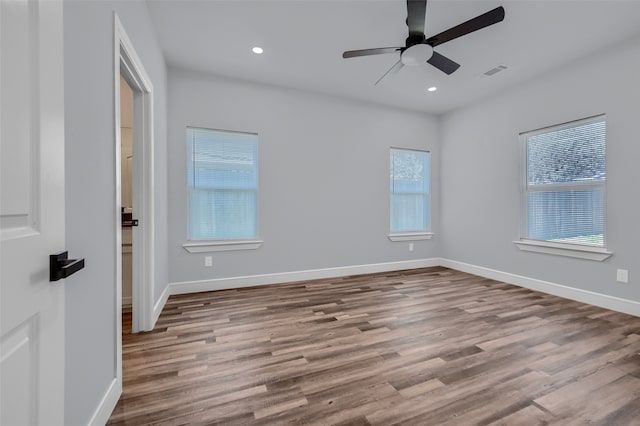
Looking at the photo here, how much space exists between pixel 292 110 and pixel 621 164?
12.5 feet

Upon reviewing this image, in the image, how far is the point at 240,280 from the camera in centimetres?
375

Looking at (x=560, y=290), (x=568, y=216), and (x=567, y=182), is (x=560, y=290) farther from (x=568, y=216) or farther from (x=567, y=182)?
(x=567, y=182)

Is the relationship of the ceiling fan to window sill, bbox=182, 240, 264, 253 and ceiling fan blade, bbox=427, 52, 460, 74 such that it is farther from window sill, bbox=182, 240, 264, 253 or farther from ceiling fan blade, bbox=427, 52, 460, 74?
window sill, bbox=182, 240, 264, 253

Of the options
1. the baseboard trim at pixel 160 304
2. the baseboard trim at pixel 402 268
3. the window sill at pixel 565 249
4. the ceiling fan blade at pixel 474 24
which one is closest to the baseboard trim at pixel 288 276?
the baseboard trim at pixel 402 268

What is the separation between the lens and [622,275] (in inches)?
115

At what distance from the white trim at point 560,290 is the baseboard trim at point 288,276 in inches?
32.2

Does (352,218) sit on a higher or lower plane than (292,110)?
lower

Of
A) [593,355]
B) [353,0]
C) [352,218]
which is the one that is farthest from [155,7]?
[593,355]

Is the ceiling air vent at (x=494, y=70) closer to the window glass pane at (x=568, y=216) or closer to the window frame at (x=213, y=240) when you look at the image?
the window glass pane at (x=568, y=216)

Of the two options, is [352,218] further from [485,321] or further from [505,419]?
[505,419]

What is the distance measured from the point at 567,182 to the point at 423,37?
8.72ft

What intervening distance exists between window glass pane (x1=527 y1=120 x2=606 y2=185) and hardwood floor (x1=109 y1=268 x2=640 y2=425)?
1512 millimetres

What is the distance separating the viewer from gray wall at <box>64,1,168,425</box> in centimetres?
113

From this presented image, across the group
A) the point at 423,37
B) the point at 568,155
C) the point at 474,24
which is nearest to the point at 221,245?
the point at 423,37
